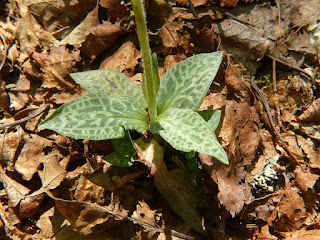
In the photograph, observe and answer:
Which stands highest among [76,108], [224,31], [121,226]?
[224,31]

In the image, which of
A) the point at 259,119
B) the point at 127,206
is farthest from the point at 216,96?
the point at 127,206

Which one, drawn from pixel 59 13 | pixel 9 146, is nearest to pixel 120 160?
pixel 9 146

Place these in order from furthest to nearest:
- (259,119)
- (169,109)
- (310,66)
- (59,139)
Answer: (310,66)
(259,119)
(59,139)
(169,109)

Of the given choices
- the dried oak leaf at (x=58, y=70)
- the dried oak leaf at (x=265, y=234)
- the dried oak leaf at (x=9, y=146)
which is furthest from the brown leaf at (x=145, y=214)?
the dried oak leaf at (x=58, y=70)

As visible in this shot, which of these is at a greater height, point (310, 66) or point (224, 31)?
point (224, 31)

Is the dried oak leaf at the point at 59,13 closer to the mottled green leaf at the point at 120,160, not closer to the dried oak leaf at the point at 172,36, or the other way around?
the dried oak leaf at the point at 172,36

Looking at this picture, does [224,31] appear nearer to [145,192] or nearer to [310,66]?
[310,66]

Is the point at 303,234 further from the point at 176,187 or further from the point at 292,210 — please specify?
the point at 176,187

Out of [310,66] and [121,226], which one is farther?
[310,66]
